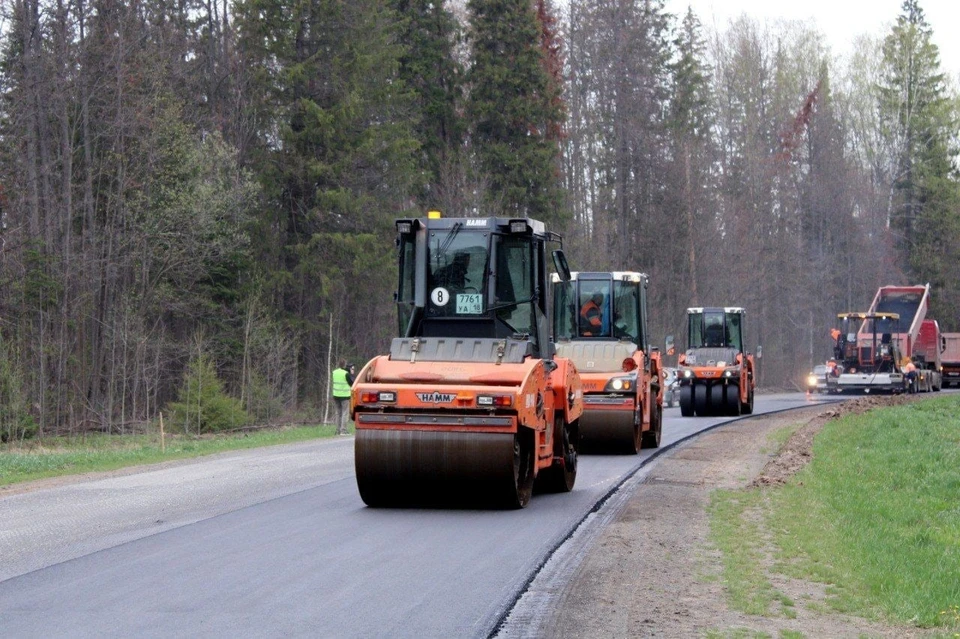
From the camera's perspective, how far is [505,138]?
171 ft

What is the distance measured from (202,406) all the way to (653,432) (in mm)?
15200

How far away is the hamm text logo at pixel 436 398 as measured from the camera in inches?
Result: 499

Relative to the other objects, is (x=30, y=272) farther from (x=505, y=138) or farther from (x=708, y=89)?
(x=708, y=89)

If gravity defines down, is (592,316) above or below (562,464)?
above

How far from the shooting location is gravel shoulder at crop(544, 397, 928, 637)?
8094 millimetres

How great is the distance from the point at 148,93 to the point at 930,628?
3488cm

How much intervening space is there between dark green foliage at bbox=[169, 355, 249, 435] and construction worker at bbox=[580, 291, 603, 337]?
13881mm

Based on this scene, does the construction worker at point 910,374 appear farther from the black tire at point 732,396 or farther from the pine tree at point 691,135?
the black tire at point 732,396

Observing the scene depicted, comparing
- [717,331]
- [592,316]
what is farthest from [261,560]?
[717,331]

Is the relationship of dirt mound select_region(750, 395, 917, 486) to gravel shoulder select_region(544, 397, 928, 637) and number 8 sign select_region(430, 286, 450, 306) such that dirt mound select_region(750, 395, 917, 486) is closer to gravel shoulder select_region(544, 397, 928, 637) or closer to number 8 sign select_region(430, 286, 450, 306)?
gravel shoulder select_region(544, 397, 928, 637)

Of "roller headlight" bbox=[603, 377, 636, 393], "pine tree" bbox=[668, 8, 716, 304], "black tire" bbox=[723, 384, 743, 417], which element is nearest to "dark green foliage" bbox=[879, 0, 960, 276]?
"pine tree" bbox=[668, 8, 716, 304]

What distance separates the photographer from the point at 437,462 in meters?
12.8

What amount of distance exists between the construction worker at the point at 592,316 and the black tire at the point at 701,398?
13411 mm

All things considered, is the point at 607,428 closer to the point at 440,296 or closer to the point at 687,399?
the point at 440,296
